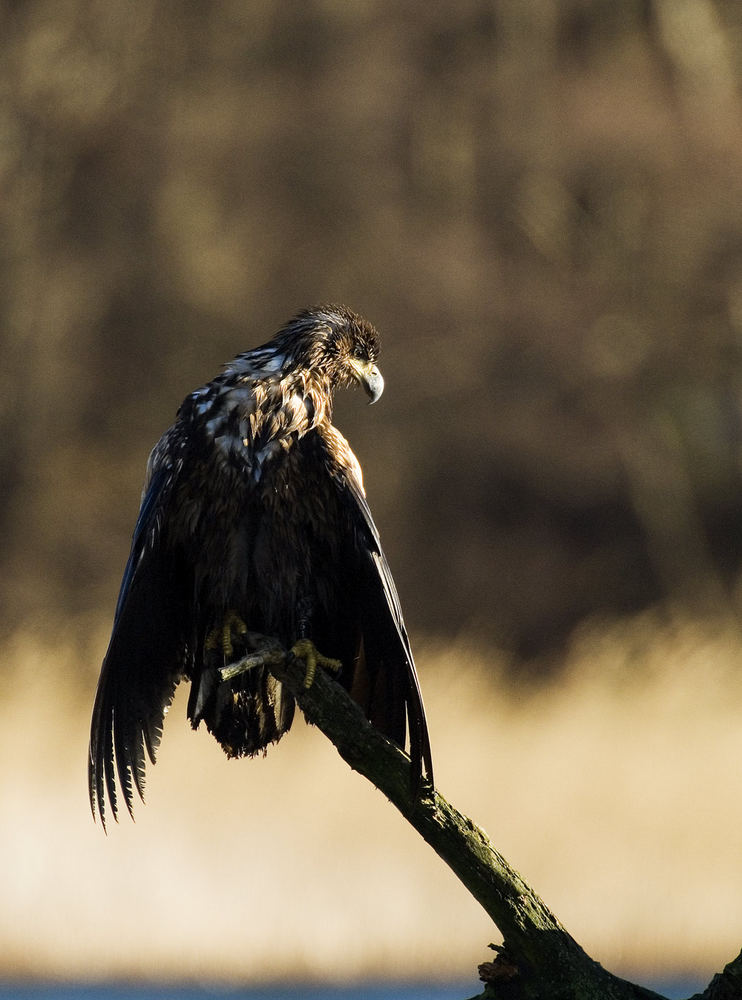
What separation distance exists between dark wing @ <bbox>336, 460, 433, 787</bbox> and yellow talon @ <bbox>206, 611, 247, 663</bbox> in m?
0.25

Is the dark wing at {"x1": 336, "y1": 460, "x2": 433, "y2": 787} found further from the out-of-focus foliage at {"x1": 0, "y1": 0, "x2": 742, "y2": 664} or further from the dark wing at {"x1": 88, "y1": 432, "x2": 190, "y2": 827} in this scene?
the out-of-focus foliage at {"x1": 0, "y1": 0, "x2": 742, "y2": 664}

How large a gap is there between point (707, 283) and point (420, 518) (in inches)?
79.8

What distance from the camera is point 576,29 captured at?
7.14m

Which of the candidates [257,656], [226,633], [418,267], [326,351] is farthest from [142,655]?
[418,267]

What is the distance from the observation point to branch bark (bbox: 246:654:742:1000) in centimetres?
214

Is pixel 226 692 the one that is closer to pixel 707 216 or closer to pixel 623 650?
pixel 623 650

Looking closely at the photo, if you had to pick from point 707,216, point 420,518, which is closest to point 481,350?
point 420,518

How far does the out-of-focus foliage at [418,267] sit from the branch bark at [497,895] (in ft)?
11.9

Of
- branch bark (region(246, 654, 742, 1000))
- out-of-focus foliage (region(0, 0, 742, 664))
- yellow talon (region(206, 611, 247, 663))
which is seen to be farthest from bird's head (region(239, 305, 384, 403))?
out-of-focus foliage (region(0, 0, 742, 664))

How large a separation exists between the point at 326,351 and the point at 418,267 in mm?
4066

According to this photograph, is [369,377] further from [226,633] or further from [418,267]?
[418,267]

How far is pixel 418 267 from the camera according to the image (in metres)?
6.71

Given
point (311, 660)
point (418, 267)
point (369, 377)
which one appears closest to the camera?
point (311, 660)

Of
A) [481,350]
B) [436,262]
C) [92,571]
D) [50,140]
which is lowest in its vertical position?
[92,571]
